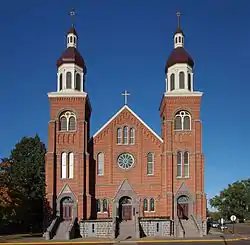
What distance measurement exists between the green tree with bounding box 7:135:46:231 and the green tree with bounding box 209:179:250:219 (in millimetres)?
54873

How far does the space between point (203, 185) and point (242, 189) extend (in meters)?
64.7

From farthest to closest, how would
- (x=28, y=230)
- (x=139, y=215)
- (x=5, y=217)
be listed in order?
(x=28, y=230) < (x=139, y=215) < (x=5, y=217)

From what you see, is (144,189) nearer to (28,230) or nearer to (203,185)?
(203,185)

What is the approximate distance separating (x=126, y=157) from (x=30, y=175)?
50.0 ft

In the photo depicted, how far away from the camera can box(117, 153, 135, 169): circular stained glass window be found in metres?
56.1

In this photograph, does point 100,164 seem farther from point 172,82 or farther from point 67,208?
point 172,82

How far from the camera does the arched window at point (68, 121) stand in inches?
2182

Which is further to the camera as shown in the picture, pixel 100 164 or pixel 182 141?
pixel 100 164

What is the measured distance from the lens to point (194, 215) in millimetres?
52500

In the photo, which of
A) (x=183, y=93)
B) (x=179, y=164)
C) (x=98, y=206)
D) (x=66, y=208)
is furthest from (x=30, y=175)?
(x=183, y=93)

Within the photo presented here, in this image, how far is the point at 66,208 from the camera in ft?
176

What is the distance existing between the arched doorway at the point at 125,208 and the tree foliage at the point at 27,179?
970 centimetres

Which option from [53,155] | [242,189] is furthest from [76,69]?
[242,189]

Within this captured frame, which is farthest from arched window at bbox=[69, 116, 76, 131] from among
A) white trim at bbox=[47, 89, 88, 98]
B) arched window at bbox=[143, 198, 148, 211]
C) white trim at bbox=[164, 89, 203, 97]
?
arched window at bbox=[143, 198, 148, 211]
